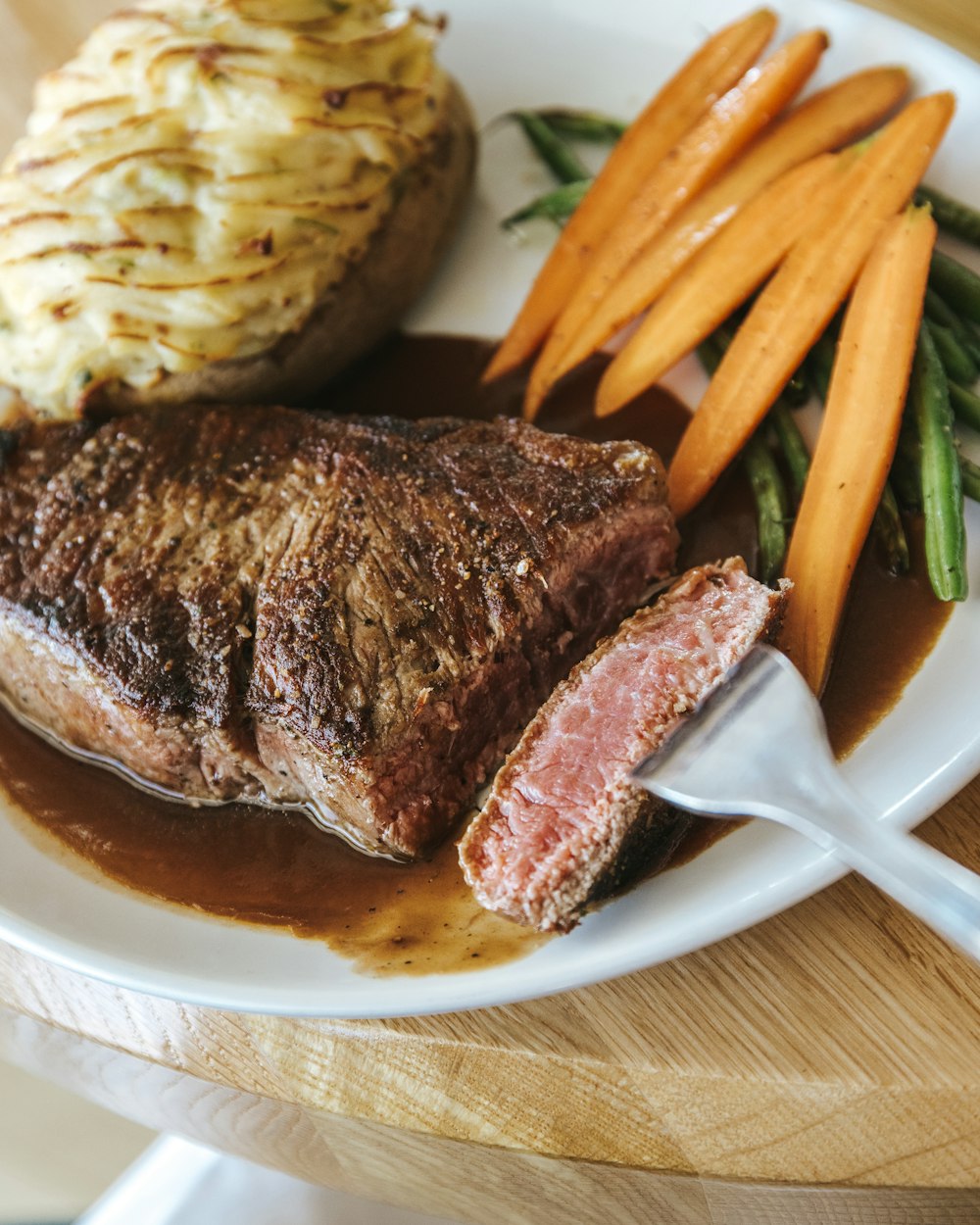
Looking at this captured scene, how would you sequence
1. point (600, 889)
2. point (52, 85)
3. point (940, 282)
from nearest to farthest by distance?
point (600, 889) → point (940, 282) → point (52, 85)

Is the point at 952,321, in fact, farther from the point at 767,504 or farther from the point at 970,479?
the point at 767,504

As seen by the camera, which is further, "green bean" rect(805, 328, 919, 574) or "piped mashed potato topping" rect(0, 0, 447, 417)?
"piped mashed potato topping" rect(0, 0, 447, 417)

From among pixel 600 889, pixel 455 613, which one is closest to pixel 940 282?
pixel 455 613

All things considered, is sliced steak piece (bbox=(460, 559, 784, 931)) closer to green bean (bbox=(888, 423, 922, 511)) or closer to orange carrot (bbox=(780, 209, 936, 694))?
orange carrot (bbox=(780, 209, 936, 694))

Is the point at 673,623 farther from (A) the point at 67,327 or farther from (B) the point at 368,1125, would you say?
(A) the point at 67,327

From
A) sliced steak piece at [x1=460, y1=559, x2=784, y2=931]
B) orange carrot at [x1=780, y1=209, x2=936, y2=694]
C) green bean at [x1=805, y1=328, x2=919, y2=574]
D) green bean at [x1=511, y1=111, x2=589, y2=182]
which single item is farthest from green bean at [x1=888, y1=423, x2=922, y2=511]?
green bean at [x1=511, y1=111, x2=589, y2=182]

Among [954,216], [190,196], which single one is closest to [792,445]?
[954,216]
